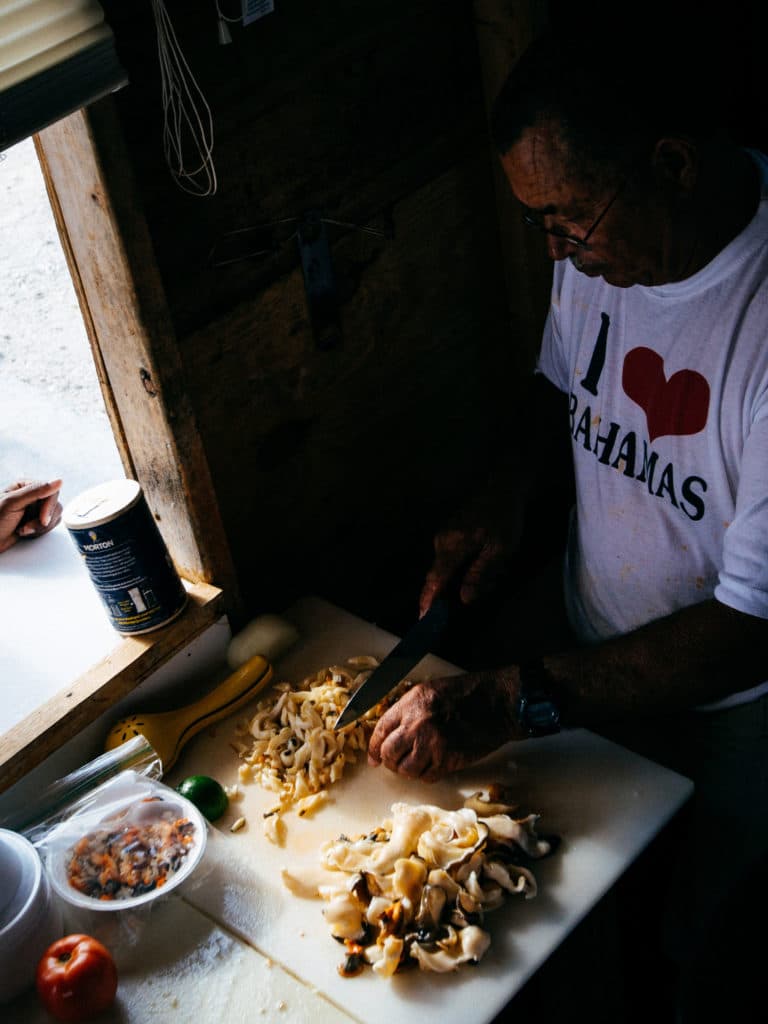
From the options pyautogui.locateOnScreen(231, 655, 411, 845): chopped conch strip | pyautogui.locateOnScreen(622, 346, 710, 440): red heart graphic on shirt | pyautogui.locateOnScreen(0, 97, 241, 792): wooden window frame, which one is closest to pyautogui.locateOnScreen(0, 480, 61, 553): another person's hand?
pyautogui.locateOnScreen(0, 97, 241, 792): wooden window frame

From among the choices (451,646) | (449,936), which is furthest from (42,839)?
(451,646)

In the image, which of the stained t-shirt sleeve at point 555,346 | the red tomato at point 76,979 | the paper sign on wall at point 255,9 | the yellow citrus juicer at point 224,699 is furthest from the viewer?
the stained t-shirt sleeve at point 555,346

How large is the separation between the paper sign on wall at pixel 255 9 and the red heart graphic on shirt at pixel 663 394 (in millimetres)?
749

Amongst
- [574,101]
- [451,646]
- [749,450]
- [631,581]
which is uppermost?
[574,101]

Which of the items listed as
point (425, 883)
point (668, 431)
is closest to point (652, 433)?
point (668, 431)

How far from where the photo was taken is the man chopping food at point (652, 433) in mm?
1349

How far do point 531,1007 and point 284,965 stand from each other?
1.48 ft

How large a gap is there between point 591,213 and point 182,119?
1.91 feet

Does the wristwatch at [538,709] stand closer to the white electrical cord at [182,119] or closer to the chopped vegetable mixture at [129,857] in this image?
the chopped vegetable mixture at [129,857]

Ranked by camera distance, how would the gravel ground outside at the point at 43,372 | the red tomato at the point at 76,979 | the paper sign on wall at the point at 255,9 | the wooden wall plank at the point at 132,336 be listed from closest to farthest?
the red tomato at the point at 76,979
the wooden wall plank at the point at 132,336
the paper sign on wall at the point at 255,9
the gravel ground outside at the point at 43,372

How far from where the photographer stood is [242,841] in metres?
1.44

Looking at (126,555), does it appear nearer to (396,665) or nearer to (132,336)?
(132,336)

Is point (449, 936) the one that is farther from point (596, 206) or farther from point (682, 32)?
point (682, 32)

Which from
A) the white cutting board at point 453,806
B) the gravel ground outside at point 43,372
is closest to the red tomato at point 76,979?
the white cutting board at point 453,806
